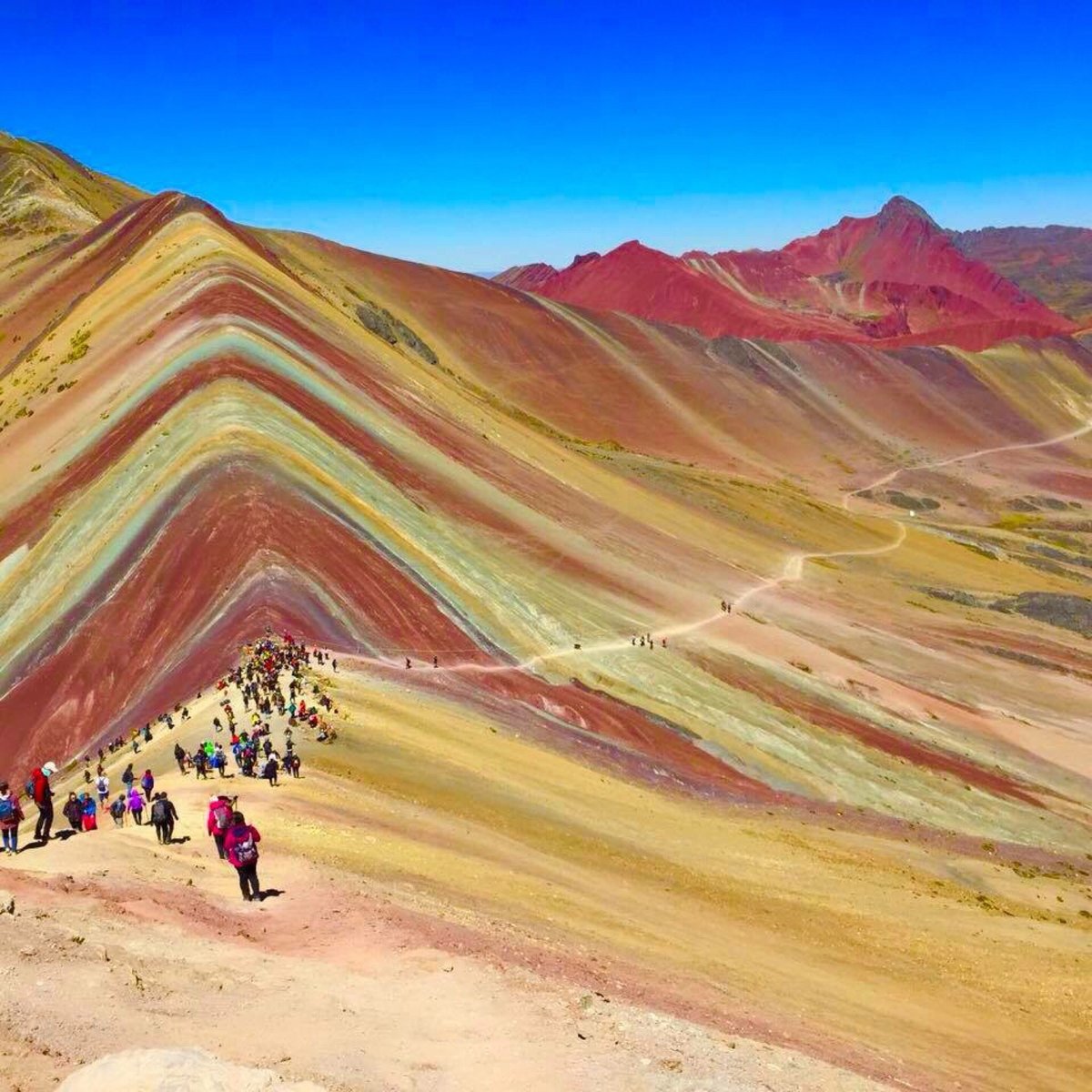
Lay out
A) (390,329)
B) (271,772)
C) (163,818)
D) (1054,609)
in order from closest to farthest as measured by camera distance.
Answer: (163,818) < (271,772) < (1054,609) < (390,329)

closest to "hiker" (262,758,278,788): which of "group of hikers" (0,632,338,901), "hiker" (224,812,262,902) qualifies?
"group of hikers" (0,632,338,901)

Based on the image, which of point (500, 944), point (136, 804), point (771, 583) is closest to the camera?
point (500, 944)

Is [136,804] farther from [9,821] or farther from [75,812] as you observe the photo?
[9,821]

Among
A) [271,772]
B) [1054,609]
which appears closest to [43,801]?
[271,772]

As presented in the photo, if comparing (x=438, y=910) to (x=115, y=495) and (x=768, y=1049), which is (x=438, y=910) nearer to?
(x=768, y=1049)

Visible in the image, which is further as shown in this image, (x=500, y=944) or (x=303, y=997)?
(x=500, y=944)

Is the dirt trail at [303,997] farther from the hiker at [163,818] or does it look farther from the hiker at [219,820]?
the hiker at [163,818]

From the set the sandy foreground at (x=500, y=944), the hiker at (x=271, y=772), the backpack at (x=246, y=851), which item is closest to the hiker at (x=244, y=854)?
the backpack at (x=246, y=851)
